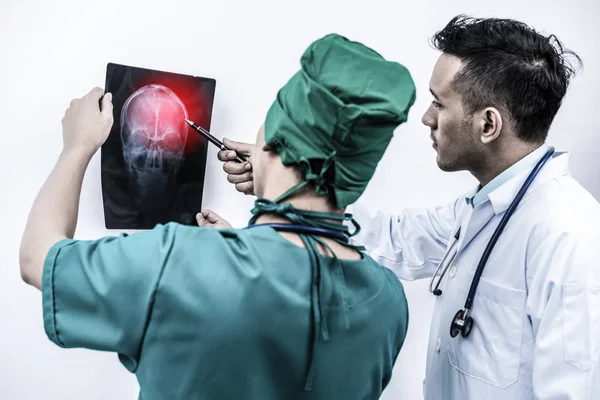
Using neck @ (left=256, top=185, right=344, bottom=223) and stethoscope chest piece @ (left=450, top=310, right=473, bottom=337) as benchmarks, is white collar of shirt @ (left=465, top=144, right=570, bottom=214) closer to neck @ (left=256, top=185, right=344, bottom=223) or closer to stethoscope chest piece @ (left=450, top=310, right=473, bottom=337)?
stethoscope chest piece @ (left=450, top=310, right=473, bottom=337)

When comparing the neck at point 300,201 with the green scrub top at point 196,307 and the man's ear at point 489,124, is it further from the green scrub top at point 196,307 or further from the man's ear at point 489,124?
the man's ear at point 489,124

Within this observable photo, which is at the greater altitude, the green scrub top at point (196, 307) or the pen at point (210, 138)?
the pen at point (210, 138)

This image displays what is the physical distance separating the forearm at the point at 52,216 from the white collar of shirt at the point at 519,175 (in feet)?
2.55

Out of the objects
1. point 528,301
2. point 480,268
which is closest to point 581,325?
point 528,301

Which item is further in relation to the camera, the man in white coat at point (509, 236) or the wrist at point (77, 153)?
the man in white coat at point (509, 236)

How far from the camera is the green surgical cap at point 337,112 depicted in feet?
2.54

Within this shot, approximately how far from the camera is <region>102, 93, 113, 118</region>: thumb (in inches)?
39.1

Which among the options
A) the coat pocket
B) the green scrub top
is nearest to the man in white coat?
the coat pocket

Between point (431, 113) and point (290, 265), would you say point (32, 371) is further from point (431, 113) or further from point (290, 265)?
point (431, 113)

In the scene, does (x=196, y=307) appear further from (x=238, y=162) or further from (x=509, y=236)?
(x=509, y=236)

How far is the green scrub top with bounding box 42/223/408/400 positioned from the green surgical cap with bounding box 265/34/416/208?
11 centimetres

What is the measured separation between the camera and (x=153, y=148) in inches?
45.0

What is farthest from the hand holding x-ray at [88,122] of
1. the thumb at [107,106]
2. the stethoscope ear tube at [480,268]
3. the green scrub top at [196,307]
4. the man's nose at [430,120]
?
the stethoscope ear tube at [480,268]

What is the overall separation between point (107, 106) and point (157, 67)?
172 millimetres
